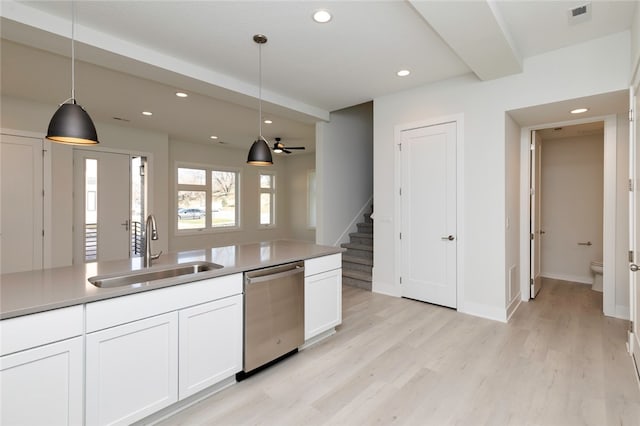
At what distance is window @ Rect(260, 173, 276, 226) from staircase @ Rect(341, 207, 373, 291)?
3.91m

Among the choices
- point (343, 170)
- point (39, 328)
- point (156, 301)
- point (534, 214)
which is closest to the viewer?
point (39, 328)

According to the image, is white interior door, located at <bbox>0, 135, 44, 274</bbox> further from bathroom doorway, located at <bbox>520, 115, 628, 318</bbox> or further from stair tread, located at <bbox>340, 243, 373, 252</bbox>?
bathroom doorway, located at <bbox>520, 115, 628, 318</bbox>

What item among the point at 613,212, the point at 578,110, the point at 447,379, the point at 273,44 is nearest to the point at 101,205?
the point at 273,44

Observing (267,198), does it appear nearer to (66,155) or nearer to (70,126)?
(66,155)

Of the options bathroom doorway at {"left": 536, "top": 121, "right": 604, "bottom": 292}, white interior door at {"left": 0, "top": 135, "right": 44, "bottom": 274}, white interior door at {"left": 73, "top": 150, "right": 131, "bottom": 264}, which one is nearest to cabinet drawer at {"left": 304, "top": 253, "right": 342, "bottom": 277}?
bathroom doorway at {"left": 536, "top": 121, "right": 604, "bottom": 292}

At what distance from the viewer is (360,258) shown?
540 cm

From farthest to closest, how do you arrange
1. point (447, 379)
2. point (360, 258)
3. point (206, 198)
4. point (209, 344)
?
point (206, 198) → point (360, 258) → point (447, 379) → point (209, 344)

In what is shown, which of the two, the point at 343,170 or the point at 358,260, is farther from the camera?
the point at 343,170

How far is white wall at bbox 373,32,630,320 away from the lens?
2932mm

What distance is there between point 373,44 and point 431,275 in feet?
9.28

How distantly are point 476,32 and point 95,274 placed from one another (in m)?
3.35

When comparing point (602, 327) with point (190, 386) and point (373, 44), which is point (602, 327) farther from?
point (190, 386)

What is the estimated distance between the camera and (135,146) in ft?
20.1

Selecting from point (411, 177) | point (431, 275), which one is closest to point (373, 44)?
point (411, 177)
